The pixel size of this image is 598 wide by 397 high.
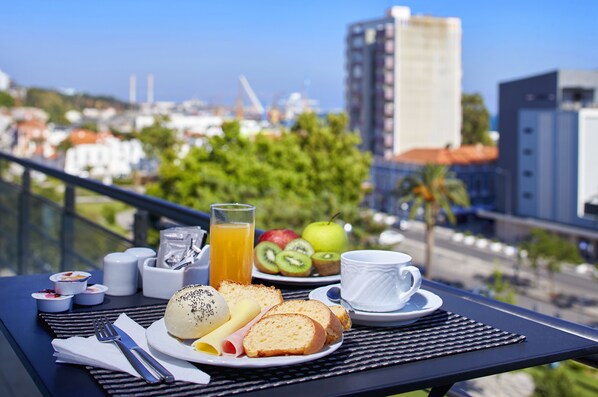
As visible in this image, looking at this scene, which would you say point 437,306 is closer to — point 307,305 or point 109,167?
point 307,305

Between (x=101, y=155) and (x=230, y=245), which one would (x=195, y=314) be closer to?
(x=230, y=245)

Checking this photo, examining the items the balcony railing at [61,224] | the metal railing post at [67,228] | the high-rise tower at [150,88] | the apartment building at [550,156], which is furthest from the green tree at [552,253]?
the high-rise tower at [150,88]

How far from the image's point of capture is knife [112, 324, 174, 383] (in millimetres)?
773

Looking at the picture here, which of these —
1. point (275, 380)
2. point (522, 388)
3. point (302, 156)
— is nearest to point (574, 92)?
point (302, 156)

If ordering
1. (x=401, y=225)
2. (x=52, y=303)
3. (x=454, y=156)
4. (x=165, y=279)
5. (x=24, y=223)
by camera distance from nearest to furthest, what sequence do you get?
(x=52, y=303) < (x=165, y=279) < (x=24, y=223) < (x=401, y=225) < (x=454, y=156)

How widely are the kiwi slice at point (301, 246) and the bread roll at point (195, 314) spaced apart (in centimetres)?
44

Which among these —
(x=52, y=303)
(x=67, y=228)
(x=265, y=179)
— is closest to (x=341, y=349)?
(x=52, y=303)

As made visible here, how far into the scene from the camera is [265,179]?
23.1 m

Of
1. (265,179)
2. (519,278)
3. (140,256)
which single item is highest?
(140,256)

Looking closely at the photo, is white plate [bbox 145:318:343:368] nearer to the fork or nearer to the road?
the fork

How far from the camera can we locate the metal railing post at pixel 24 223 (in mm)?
3568

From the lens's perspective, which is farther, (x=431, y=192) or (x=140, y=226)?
(x=431, y=192)

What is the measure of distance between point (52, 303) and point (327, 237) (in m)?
0.52

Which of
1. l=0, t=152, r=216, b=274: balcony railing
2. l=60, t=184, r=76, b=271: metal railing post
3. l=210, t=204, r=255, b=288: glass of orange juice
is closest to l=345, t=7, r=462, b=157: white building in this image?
l=0, t=152, r=216, b=274: balcony railing
